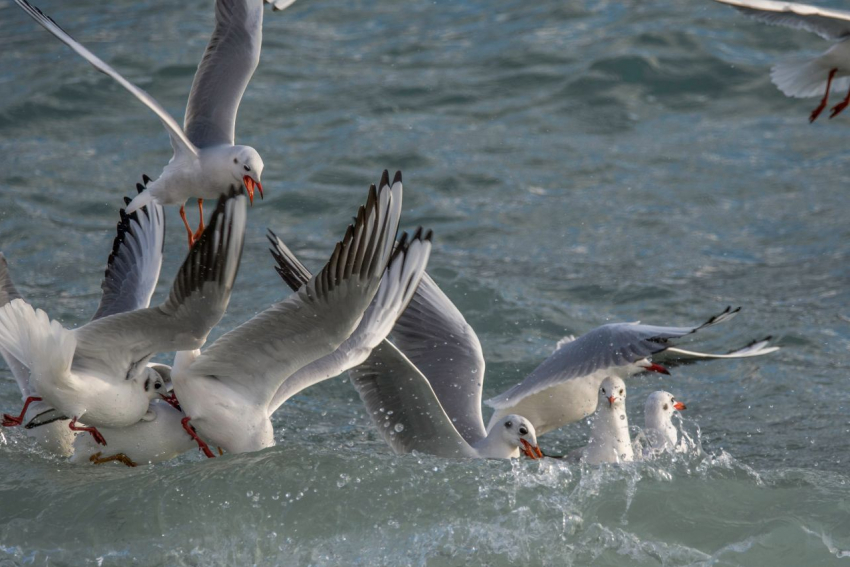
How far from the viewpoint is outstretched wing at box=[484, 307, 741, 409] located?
596 cm

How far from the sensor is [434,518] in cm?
546

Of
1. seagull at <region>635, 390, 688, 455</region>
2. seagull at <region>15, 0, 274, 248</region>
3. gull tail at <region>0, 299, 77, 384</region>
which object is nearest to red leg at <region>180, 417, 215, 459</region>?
gull tail at <region>0, 299, 77, 384</region>

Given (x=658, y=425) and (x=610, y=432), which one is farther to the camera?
(x=658, y=425)

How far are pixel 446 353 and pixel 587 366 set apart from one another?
1.13m

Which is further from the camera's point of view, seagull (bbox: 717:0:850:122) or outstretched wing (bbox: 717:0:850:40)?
seagull (bbox: 717:0:850:122)

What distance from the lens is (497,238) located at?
10.5m

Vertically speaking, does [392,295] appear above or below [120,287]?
above

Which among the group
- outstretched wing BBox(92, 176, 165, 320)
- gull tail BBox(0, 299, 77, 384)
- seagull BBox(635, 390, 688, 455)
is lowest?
seagull BBox(635, 390, 688, 455)

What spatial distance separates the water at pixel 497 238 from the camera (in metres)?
5.48

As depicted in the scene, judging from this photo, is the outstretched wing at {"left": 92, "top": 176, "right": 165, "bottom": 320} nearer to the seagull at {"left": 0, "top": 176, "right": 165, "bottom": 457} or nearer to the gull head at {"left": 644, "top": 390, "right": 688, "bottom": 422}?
the seagull at {"left": 0, "top": 176, "right": 165, "bottom": 457}

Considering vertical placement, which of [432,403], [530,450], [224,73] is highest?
[224,73]

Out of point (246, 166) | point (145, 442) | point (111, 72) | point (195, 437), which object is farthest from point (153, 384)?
point (111, 72)

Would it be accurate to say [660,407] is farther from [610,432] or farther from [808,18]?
[808,18]

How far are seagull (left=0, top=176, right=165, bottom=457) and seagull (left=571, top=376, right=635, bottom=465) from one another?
2.23 metres
